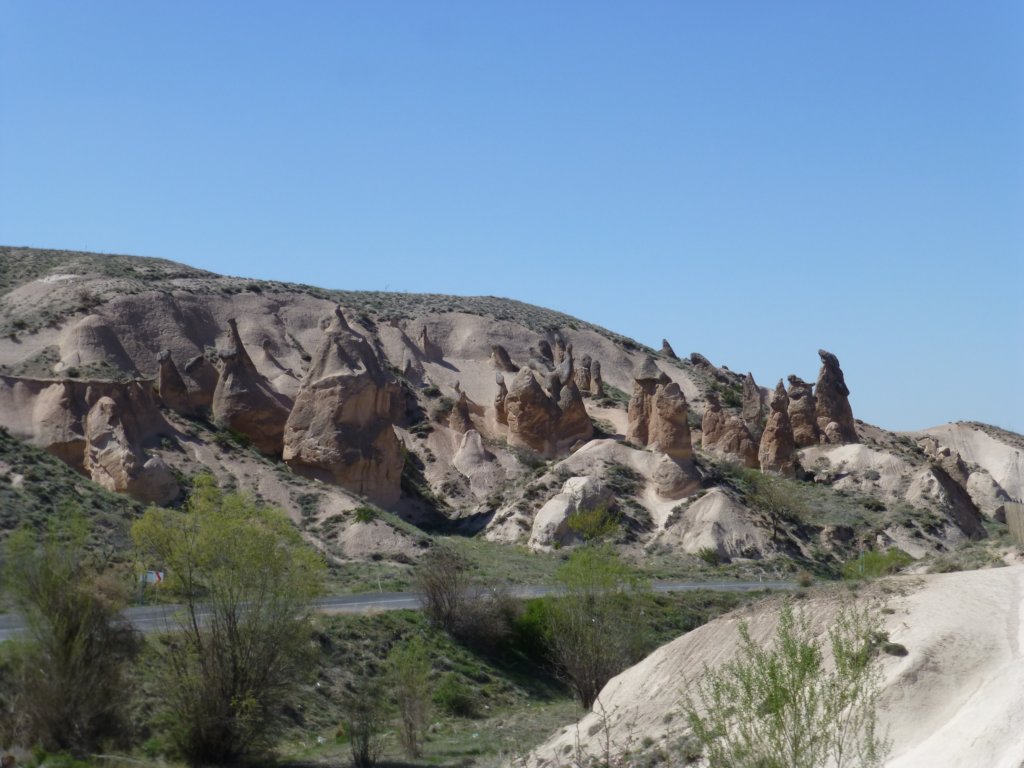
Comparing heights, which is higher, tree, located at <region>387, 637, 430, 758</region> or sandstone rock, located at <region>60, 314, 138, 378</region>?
sandstone rock, located at <region>60, 314, 138, 378</region>

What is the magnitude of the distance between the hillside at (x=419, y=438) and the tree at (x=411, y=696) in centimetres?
1993

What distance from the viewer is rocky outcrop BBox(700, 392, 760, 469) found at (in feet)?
230

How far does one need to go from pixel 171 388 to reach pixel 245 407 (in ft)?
12.1

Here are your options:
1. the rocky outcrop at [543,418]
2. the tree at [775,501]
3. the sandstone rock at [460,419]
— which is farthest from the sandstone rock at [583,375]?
the tree at [775,501]

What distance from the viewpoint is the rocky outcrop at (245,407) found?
63281mm

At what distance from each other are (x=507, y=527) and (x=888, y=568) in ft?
108

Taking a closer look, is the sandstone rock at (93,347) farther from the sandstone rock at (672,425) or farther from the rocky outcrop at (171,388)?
the sandstone rock at (672,425)

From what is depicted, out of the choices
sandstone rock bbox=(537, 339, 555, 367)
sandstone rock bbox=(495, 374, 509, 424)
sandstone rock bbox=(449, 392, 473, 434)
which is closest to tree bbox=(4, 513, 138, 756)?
sandstone rock bbox=(449, 392, 473, 434)

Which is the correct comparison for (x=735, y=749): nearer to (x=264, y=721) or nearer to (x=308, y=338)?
(x=264, y=721)

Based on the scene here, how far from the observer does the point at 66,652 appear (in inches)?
1048

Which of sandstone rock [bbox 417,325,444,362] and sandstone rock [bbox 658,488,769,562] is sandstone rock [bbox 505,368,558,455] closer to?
sandstone rock [bbox 658,488,769,562]

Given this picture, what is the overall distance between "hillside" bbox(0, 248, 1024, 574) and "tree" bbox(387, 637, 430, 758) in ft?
65.4

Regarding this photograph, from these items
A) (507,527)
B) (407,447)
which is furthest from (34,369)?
(507,527)

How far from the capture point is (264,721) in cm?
2767
